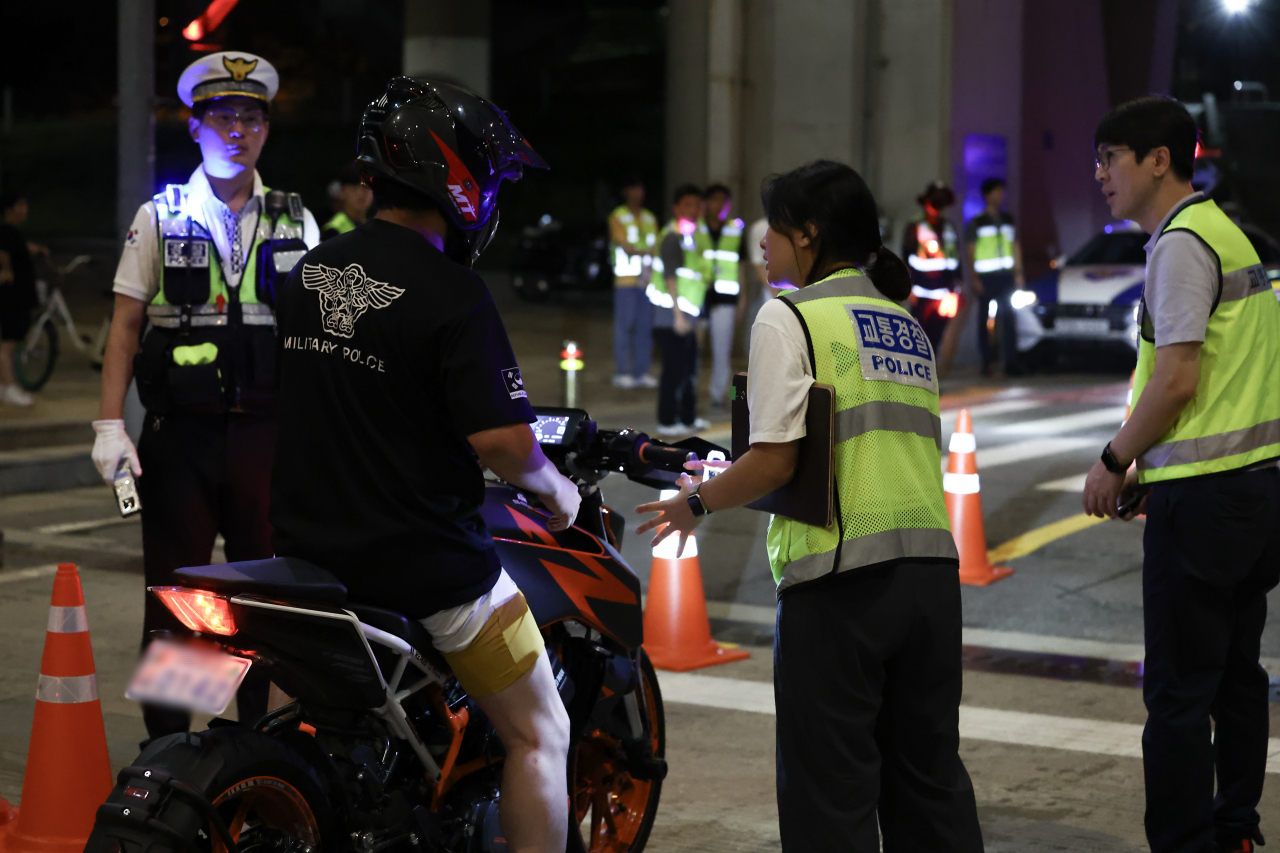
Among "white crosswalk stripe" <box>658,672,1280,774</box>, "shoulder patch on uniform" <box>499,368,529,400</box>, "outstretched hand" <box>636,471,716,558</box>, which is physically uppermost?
"shoulder patch on uniform" <box>499,368,529,400</box>

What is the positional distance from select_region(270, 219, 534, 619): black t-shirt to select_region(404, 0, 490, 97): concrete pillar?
768 inches

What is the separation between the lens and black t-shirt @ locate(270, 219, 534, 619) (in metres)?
3.08

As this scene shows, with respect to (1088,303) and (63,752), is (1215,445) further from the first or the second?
(1088,303)

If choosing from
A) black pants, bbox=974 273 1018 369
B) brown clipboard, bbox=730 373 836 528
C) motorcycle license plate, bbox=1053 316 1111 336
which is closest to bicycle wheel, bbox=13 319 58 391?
black pants, bbox=974 273 1018 369

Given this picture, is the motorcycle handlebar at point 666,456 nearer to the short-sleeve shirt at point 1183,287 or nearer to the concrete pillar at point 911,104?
the short-sleeve shirt at point 1183,287

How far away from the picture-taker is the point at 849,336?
3357 millimetres

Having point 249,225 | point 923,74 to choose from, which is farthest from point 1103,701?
point 923,74

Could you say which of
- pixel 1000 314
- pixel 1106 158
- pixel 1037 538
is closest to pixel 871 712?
pixel 1106 158

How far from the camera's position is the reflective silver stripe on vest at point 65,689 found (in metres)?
4.34

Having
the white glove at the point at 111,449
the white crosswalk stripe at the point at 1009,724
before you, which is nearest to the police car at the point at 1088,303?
the white crosswalk stripe at the point at 1009,724

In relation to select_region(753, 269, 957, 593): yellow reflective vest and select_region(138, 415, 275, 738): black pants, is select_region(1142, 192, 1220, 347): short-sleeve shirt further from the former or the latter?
select_region(138, 415, 275, 738): black pants

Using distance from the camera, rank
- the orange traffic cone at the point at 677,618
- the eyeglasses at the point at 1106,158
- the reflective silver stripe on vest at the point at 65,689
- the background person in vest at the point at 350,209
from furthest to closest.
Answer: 1. the background person in vest at the point at 350,209
2. the orange traffic cone at the point at 677,618
3. the reflective silver stripe on vest at the point at 65,689
4. the eyeglasses at the point at 1106,158

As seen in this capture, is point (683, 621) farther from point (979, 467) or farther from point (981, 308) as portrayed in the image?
point (981, 308)

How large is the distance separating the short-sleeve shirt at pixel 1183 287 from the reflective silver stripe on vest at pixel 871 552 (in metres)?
1.07
